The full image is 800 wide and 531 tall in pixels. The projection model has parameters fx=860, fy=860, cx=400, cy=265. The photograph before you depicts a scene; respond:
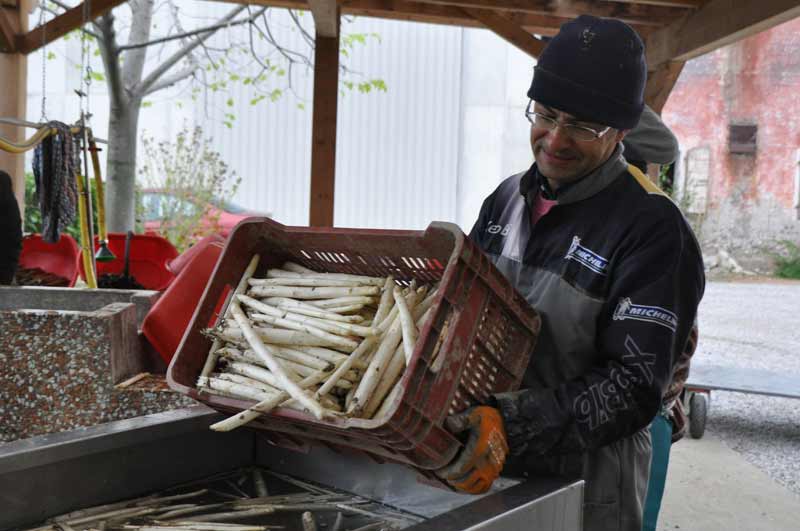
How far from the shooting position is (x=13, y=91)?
769cm

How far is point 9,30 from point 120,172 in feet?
7.16

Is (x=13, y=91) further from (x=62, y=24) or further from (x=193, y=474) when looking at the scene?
(x=193, y=474)

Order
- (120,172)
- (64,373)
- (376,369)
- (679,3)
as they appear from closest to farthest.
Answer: (376,369), (64,373), (679,3), (120,172)

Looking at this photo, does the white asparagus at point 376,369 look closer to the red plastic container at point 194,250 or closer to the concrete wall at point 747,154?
the red plastic container at point 194,250

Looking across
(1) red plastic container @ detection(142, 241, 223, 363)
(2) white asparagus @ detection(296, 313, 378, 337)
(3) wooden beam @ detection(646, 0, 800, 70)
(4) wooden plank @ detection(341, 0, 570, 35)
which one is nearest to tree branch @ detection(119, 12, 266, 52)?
(4) wooden plank @ detection(341, 0, 570, 35)

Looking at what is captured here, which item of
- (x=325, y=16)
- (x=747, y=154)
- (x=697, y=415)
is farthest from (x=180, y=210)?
(x=747, y=154)

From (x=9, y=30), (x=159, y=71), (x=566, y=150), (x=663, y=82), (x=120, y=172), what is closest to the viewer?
(x=566, y=150)

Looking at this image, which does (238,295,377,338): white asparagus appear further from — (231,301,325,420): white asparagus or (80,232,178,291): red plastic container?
(80,232,178,291): red plastic container

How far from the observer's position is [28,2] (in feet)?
25.4

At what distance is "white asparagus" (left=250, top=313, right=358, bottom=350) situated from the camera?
1744mm

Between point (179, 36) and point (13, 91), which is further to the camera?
point (179, 36)

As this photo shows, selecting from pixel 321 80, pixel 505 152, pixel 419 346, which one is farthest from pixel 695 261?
pixel 505 152

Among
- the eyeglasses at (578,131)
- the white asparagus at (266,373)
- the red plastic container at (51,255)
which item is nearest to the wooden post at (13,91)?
the red plastic container at (51,255)

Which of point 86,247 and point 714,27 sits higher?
point 714,27
